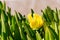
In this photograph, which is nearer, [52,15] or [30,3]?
[52,15]

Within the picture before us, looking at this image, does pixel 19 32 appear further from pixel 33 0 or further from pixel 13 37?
pixel 33 0

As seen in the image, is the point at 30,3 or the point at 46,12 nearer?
the point at 46,12

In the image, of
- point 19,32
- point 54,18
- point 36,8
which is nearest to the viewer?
point 19,32

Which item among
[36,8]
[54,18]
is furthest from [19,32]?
[36,8]

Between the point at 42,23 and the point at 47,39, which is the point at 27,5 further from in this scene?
the point at 47,39

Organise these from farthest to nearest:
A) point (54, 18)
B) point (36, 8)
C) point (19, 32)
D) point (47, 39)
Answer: point (36, 8) → point (54, 18) → point (19, 32) → point (47, 39)

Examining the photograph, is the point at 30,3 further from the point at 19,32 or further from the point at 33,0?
the point at 19,32

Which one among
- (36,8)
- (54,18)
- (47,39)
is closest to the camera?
(47,39)

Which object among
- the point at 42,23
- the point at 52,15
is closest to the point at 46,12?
the point at 52,15
